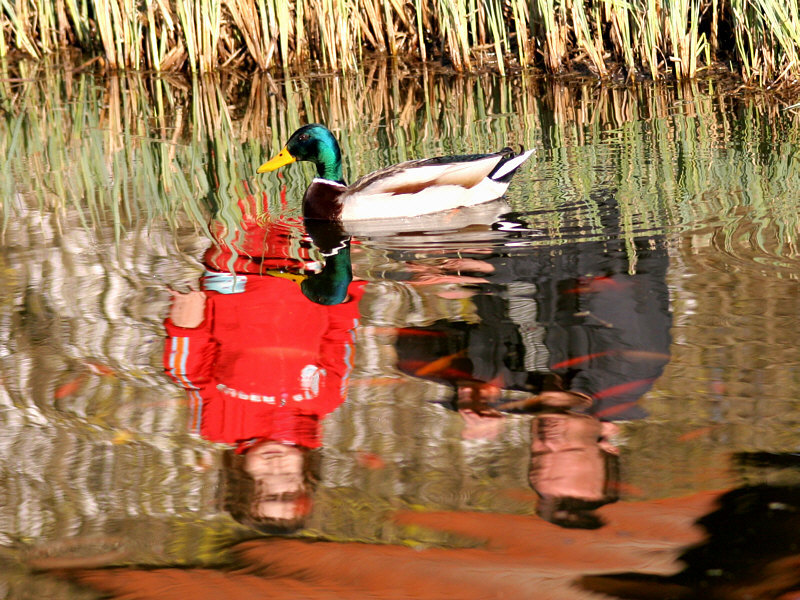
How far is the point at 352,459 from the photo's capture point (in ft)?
10.0

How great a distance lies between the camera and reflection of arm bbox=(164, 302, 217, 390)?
3684mm

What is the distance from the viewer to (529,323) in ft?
13.0

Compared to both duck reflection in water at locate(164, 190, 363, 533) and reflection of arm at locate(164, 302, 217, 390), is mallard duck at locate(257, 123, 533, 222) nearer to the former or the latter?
duck reflection in water at locate(164, 190, 363, 533)

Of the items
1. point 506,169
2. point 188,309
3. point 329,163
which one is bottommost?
point 188,309

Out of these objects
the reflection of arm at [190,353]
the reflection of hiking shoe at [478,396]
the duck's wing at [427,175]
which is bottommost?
the reflection of hiking shoe at [478,396]

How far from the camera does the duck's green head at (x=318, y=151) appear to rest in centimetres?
632

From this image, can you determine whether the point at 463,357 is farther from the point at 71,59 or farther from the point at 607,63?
the point at 71,59

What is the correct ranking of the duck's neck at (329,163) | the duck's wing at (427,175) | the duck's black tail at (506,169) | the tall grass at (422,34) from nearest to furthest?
the duck's wing at (427,175) → the duck's black tail at (506,169) → the duck's neck at (329,163) → the tall grass at (422,34)

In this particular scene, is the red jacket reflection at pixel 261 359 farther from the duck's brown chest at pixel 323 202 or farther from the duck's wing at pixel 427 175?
the duck's wing at pixel 427 175

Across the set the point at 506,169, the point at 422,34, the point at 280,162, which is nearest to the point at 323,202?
the point at 280,162

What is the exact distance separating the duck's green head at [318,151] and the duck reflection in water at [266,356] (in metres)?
0.84

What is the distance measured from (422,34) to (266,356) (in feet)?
24.3

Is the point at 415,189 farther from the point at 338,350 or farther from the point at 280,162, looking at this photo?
the point at 338,350

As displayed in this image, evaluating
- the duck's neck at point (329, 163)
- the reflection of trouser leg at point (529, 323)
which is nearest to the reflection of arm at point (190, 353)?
the reflection of trouser leg at point (529, 323)
